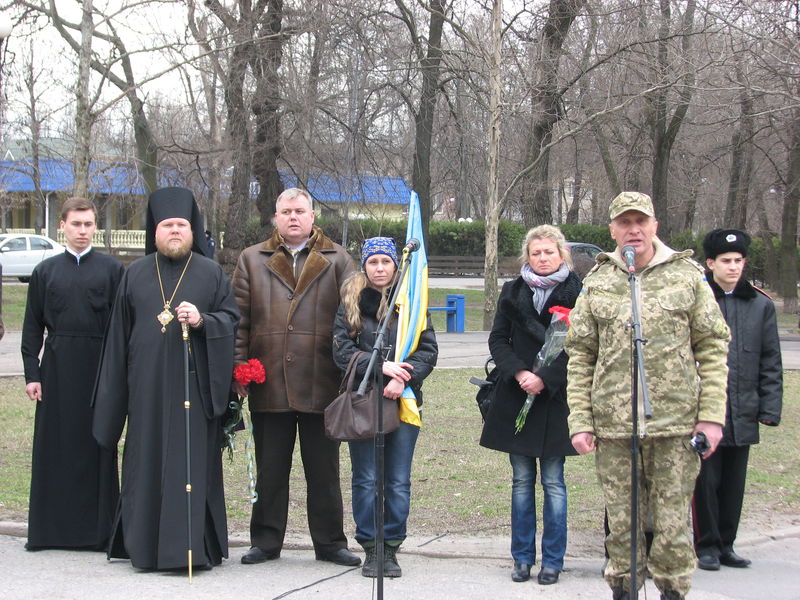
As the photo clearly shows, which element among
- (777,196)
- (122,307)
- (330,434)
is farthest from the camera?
(777,196)

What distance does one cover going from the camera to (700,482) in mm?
6027

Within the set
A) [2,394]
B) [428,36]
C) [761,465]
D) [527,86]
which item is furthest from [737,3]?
[2,394]

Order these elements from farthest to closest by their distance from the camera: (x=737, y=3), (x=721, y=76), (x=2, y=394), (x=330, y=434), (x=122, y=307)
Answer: (x=721, y=76) → (x=737, y=3) → (x=2, y=394) → (x=122, y=307) → (x=330, y=434)

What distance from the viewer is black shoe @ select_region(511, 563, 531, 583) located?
5.53m

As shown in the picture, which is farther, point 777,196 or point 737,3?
point 777,196

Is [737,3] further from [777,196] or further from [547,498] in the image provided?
[777,196]

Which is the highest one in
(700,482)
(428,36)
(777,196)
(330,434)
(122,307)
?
(428,36)

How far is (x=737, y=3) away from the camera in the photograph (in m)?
17.5

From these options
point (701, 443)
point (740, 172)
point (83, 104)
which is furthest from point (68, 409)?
point (740, 172)

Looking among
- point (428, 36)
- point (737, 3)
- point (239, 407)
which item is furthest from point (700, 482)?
point (428, 36)

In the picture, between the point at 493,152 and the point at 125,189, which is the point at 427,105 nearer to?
the point at 493,152

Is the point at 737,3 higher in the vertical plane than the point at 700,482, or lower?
higher

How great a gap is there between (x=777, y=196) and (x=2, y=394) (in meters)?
31.9

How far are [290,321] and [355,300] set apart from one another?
0.49m
